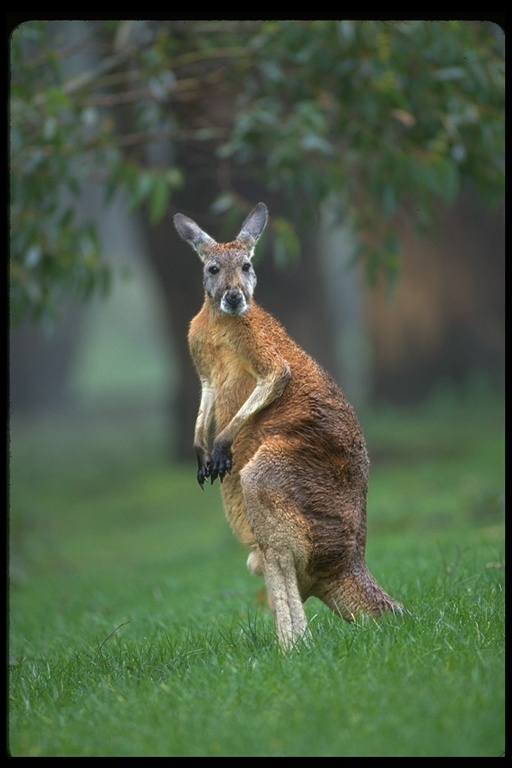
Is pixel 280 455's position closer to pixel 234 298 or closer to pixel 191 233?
pixel 234 298

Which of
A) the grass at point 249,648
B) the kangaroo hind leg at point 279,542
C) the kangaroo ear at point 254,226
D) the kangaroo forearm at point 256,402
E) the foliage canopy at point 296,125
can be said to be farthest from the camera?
the foliage canopy at point 296,125

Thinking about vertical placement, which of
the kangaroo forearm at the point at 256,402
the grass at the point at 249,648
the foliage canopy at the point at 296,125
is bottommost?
the grass at the point at 249,648

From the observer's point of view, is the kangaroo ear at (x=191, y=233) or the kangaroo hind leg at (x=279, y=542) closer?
the kangaroo hind leg at (x=279, y=542)

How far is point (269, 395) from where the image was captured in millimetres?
4922

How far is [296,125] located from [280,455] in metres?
3.88

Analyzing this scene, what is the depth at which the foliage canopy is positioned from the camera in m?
7.85

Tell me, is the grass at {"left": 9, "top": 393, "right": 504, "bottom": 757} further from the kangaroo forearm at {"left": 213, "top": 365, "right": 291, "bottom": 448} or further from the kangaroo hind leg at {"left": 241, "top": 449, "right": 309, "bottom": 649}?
the kangaroo forearm at {"left": 213, "top": 365, "right": 291, "bottom": 448}

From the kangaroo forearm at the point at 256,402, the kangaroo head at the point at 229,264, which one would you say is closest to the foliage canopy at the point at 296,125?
the kangaroo head at the point at 229,264

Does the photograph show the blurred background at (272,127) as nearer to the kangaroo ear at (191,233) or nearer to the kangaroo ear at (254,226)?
the kangaroo ear at (191,233)

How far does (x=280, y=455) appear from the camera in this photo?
4.76m

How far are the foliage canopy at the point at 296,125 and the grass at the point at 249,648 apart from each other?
2.37 m

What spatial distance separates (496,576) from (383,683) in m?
1.96

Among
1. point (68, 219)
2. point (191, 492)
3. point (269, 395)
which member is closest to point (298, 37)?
point (68, 219)

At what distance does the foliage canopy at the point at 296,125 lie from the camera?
7852 mm
